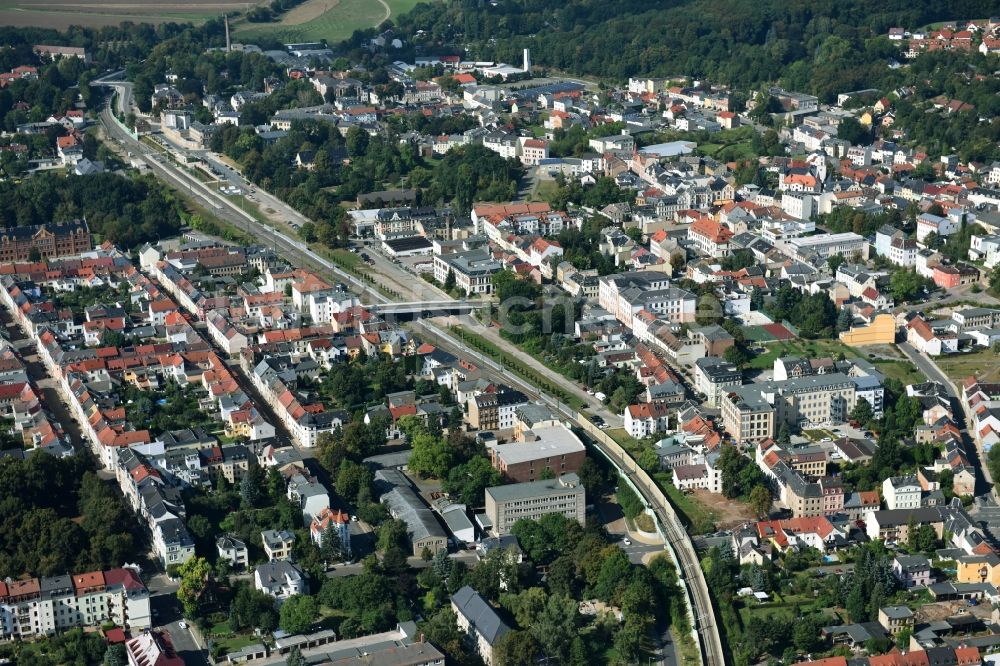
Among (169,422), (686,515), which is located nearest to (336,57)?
(169,422)

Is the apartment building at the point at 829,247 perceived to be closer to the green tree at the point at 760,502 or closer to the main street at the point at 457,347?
the main street at the point at 457,347

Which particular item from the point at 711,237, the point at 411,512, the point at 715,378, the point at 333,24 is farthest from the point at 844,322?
the point at 333,24

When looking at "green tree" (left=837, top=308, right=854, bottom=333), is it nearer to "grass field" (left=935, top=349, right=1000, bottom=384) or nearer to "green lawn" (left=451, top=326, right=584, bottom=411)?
"grass field" (left=935, top=349, right=1000, bottom=384)

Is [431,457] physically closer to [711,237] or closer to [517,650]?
[517,650]

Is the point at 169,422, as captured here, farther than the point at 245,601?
Yes

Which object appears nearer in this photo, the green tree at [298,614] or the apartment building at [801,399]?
the green tree at [298,614]

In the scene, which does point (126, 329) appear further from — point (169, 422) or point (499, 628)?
point (499, 628)

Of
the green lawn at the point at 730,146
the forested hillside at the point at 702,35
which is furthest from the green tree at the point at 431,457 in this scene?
the forested hillside at the point at 702,35
